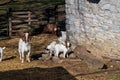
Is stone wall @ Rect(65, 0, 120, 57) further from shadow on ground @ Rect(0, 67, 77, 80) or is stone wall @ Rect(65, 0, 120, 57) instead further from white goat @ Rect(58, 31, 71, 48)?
shadow on ground @ Rect(0, 67, 77, 80)

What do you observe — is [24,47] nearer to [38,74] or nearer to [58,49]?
[58,49]

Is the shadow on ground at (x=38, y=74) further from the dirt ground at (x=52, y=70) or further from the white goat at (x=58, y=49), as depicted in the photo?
the white goat at (x=58, y=49)

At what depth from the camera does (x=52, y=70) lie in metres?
14.0

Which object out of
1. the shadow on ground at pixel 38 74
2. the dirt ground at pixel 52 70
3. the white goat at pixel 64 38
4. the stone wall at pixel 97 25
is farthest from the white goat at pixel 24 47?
the stone wall at pixel 97 25

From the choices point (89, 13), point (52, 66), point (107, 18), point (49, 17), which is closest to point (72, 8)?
point (89, 13)

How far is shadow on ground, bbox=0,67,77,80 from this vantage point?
13183mm

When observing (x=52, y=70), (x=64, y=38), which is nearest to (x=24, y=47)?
(x=52, y=70)

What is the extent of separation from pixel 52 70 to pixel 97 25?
2805mm

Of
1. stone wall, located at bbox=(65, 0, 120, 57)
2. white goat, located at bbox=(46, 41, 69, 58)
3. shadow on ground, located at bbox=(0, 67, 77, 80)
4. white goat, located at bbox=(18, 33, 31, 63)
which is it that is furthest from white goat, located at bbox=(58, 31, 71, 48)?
shadow on ground, located at bbox=(0, 67, 77, 80)

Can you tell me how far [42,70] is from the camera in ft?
46.0

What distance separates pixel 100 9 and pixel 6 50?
4723 mm

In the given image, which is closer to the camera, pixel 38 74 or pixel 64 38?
pixel 38 74

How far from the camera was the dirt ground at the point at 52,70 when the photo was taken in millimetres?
13266

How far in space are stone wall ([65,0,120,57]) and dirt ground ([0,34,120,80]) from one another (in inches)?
31.0
